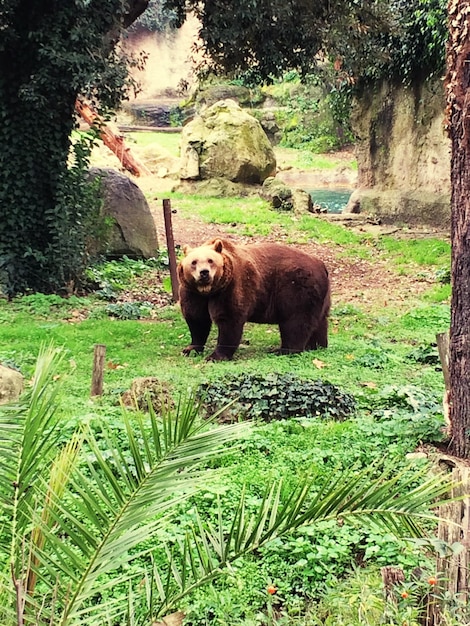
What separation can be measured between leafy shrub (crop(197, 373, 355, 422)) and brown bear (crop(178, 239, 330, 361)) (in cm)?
220

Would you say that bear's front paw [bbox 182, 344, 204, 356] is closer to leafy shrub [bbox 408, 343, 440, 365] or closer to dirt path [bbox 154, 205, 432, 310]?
leafy shrub [bbox 408, 343, 440, 365]

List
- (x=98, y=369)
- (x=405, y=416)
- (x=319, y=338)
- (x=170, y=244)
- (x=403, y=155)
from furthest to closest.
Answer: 1. (x=403, y=155)
2. (x=170, y=244)
3. (x=319, y=338)
4. (x=98, y=369)
5. (x=405, y=416)

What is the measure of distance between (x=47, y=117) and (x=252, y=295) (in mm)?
5395

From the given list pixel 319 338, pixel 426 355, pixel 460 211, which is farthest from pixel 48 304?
pixel 460 211

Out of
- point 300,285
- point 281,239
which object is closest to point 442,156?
point 281,239

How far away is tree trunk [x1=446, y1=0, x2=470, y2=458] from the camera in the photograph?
4594 mm

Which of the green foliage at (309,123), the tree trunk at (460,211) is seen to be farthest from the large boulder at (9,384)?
the green foliage at (309,123)

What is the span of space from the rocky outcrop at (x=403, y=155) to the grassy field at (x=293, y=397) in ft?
7.64

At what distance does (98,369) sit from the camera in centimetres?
643

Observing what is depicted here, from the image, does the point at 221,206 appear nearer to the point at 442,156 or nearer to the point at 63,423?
the point at 442,156

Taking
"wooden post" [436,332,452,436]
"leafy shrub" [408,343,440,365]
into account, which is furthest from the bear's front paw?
"wooden post" [436,332,452,436]

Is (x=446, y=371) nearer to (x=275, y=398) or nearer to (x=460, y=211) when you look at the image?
(x=460, y=211)

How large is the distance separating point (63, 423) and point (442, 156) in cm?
1424

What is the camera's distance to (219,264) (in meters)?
8.90
